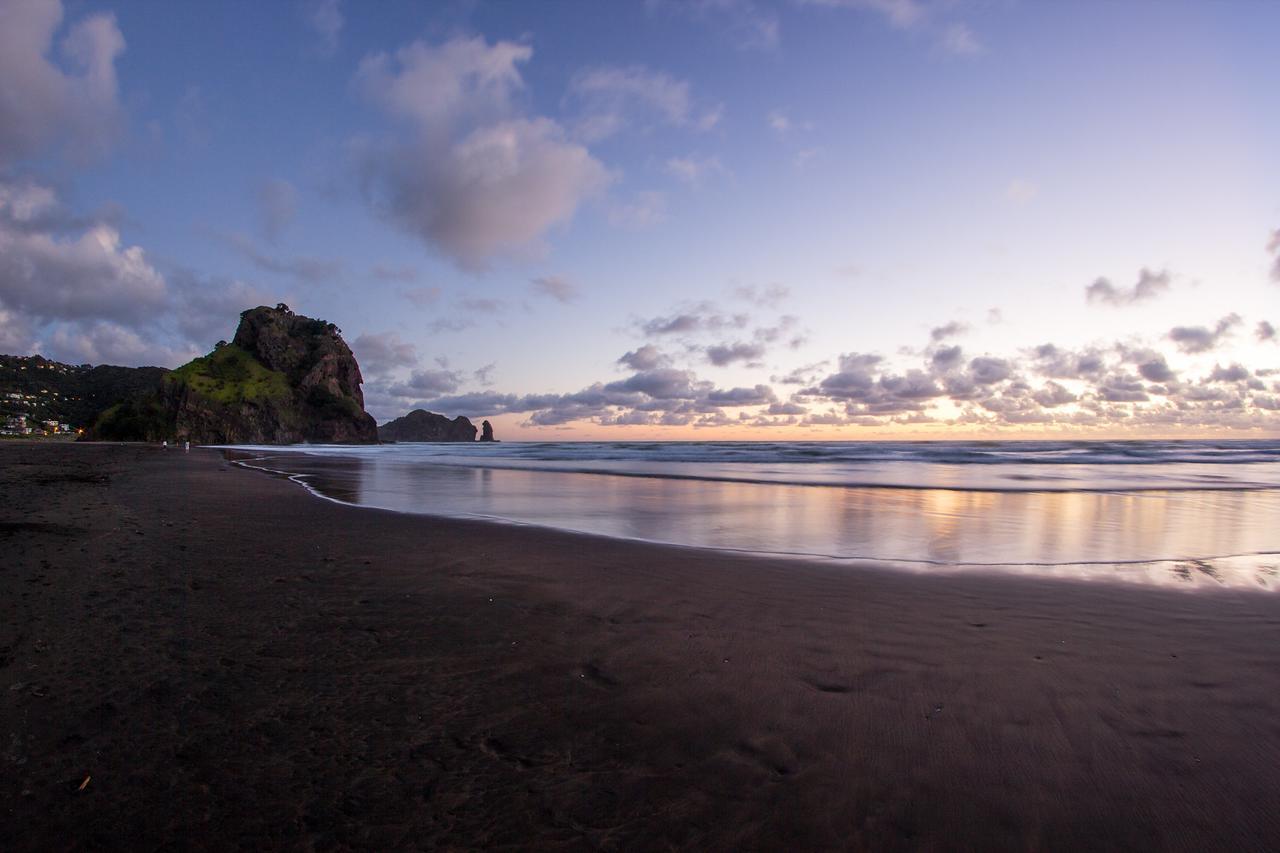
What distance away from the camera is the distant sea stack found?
102 m

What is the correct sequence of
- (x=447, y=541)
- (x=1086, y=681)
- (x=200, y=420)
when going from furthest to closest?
(x=200, y=420), (x=447, y=541), (x=1086, y=681)

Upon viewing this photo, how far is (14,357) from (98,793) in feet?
643

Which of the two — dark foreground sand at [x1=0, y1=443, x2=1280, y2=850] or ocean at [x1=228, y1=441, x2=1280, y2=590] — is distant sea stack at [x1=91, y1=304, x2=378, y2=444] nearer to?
ocean at [x1=228, y1=441, x2=1280, y2=590]

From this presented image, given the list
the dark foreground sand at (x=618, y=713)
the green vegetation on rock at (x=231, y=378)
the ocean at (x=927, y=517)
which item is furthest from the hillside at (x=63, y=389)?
the dark foreground sand at (x=618, y=713)

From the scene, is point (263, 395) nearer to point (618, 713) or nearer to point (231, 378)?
point (231, 378)

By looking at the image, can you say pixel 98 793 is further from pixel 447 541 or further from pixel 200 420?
pixel 200 420

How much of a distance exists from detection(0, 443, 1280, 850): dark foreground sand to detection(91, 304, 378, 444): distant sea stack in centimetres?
11919

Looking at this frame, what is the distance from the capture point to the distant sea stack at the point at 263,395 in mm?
101875

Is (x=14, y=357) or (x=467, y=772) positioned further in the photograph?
(x=14, y=357)

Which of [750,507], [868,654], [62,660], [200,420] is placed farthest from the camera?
[200,420]

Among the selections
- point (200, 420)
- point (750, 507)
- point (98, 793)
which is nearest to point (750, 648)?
point (98, 793)

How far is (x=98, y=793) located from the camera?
8.17ft

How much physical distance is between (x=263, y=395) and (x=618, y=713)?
12876 cm

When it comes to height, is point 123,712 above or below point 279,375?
below
